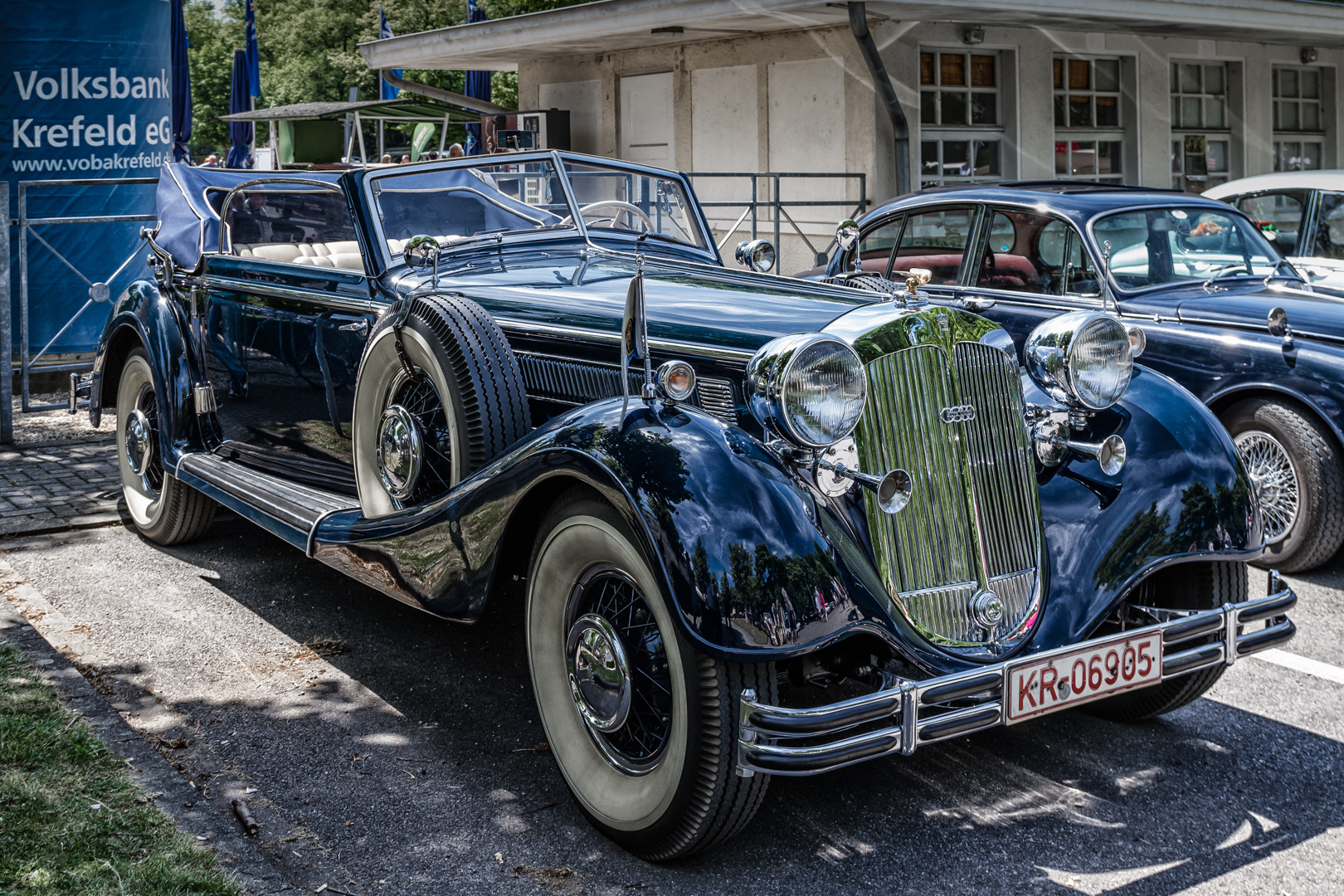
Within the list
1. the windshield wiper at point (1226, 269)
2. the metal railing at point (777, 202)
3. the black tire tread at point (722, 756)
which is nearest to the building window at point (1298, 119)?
the metal railing at point (777, 202)

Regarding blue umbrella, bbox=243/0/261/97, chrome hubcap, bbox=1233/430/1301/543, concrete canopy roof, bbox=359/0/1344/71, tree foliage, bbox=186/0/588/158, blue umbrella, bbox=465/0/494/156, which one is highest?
tree foliage, bbox=186/0/588/158

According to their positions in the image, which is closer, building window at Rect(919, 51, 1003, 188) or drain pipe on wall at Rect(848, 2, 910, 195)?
drain pipe on wall at Rect(848, 2, 910, 195)

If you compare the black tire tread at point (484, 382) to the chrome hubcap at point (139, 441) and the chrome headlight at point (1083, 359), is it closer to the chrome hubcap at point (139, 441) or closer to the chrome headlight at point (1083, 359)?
the chrome headlight at point (1083, 359)

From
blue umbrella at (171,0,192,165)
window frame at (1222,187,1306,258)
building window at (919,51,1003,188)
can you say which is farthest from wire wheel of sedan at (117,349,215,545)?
building window at (919,51,1003,188)

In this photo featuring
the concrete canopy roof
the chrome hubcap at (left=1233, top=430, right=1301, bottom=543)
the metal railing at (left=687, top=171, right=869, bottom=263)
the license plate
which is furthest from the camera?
the metal railing at (left=687, top=171, right=869, bottom=263)

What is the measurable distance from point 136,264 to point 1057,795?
9771 mm

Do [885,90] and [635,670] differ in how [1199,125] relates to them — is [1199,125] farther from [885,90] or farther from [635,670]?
[635,670]

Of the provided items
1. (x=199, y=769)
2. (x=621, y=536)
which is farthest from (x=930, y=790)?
(x=199, y=769)

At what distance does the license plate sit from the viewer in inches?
127

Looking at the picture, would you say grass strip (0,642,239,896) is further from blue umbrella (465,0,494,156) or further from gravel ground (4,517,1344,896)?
blue umbrella (465,0,494,156)

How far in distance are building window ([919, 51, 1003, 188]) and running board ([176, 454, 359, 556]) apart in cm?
1047

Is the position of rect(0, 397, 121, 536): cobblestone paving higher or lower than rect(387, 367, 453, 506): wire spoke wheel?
lower

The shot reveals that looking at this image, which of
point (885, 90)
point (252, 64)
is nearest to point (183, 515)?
point (885, 90)

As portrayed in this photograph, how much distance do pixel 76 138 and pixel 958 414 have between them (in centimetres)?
969
